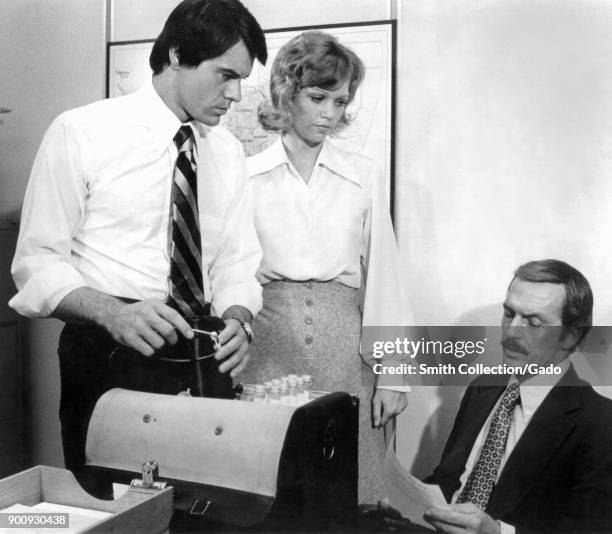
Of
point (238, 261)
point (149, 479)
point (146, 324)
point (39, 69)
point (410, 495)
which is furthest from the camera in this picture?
point (39, 69)

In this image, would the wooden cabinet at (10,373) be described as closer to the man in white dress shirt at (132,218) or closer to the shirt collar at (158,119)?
the man in white dress shirt at (132,218)

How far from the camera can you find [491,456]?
4.05 ft

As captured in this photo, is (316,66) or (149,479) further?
(316,66)

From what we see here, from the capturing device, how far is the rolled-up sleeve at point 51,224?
1.09 metres

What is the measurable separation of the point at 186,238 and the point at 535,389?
0.68m

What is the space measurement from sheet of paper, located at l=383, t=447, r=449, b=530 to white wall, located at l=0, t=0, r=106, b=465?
97 cm

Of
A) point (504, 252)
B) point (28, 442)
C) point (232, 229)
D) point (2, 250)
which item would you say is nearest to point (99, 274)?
point (232, 229)

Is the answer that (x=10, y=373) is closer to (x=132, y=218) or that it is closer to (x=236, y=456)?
(x=132, y=218)

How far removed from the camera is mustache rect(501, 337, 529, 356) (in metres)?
1.22

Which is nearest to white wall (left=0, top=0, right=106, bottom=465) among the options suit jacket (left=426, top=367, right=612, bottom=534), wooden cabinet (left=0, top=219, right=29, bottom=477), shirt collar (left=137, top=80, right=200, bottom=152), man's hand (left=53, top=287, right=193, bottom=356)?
wooden cabinet (left=0, top=219, right=29, bottom=477)

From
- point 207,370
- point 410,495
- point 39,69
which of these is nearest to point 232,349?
point 207,370

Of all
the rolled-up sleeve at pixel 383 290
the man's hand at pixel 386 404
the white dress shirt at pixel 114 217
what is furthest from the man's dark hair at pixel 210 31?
the man's hand at pixel 386 404

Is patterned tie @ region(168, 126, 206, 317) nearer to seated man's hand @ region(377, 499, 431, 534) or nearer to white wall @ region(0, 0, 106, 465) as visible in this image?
white wall @ region(0, 0, 106, 465)

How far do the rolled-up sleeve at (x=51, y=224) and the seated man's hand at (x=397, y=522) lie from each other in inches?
26.8
